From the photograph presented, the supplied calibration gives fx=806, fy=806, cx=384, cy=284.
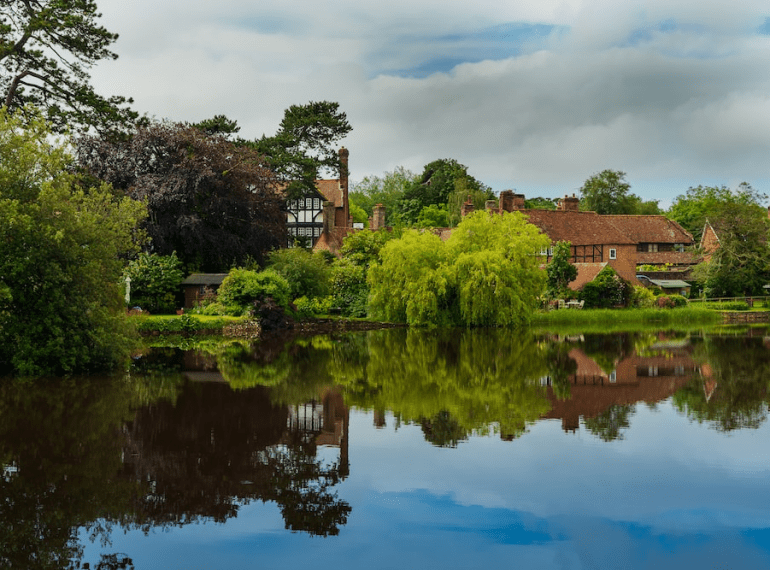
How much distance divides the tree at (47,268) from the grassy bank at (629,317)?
29.2 metres

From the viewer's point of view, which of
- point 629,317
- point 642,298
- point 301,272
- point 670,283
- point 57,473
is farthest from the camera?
point 670,283

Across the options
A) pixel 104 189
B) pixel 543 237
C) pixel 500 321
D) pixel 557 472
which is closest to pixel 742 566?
pixel 557 472

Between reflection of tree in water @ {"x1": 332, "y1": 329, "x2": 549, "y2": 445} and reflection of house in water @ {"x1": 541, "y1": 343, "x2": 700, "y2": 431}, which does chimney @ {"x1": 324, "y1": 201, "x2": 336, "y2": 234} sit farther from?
reflection of house in water @ {"x1": 541, "y1": 343, "x2": 700, "y2": 431}

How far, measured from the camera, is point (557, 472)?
1098 centimetres

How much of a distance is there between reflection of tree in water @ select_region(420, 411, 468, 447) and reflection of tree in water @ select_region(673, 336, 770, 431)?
4.65 metres

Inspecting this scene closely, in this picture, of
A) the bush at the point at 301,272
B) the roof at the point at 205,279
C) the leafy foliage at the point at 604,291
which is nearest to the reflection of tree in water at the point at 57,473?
the roof at the point at 205,279

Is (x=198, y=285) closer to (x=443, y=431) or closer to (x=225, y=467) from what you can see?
(x=443, y=431)

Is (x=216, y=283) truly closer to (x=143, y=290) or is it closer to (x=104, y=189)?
(x=143, y=290)

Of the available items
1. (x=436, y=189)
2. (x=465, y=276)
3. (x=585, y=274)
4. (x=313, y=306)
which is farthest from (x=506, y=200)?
(x=436, y=189)

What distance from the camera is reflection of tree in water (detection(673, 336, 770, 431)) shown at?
15.3 meters

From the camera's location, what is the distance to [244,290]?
126ft

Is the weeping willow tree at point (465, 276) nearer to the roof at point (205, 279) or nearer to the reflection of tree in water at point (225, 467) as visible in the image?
the roof at point (205, 279)

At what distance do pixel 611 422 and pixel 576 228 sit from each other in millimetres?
53806

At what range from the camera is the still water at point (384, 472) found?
8.13 metres
